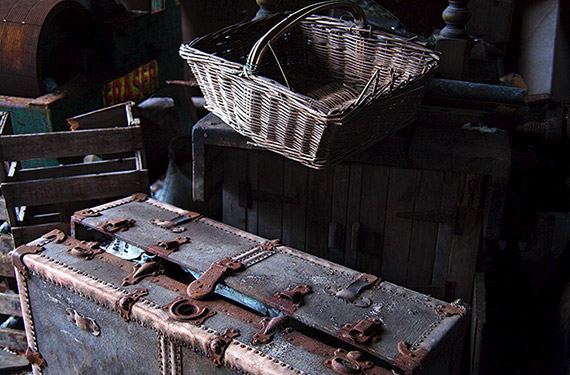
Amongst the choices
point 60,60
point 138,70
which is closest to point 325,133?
point 60,60

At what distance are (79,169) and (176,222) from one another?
99 cm

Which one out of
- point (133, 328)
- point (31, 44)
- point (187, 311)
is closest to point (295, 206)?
point (187, 311)

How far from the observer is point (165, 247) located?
2.64 meters

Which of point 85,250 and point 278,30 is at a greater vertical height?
point 278,30

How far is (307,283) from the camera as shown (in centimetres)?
238

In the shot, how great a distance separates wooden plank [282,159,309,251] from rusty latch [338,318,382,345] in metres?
1.11

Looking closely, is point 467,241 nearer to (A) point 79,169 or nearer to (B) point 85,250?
(B) point 85,250

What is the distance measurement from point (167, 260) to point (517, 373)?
2210 millimetres

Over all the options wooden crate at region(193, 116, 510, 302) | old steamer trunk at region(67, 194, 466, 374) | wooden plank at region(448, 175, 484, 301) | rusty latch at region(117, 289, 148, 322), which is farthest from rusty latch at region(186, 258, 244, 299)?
wooden plank at region(448, 175, 484, 301)

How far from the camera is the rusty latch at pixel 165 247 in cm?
261

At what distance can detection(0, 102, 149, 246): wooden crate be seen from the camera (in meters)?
3.17

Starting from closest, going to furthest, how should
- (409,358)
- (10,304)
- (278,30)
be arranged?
1. (409,358)
2. (278,30)
3. (10,304)

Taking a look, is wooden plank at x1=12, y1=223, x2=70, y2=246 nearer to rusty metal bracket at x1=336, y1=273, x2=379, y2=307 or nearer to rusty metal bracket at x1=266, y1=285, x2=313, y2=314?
rusty metal bracket at x1=266, y1=285, x2=313, y2=314

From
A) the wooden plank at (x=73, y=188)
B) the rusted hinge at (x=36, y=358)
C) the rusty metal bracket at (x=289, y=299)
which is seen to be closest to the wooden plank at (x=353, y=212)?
the rusty metal bracket at (x=289, y=299)
